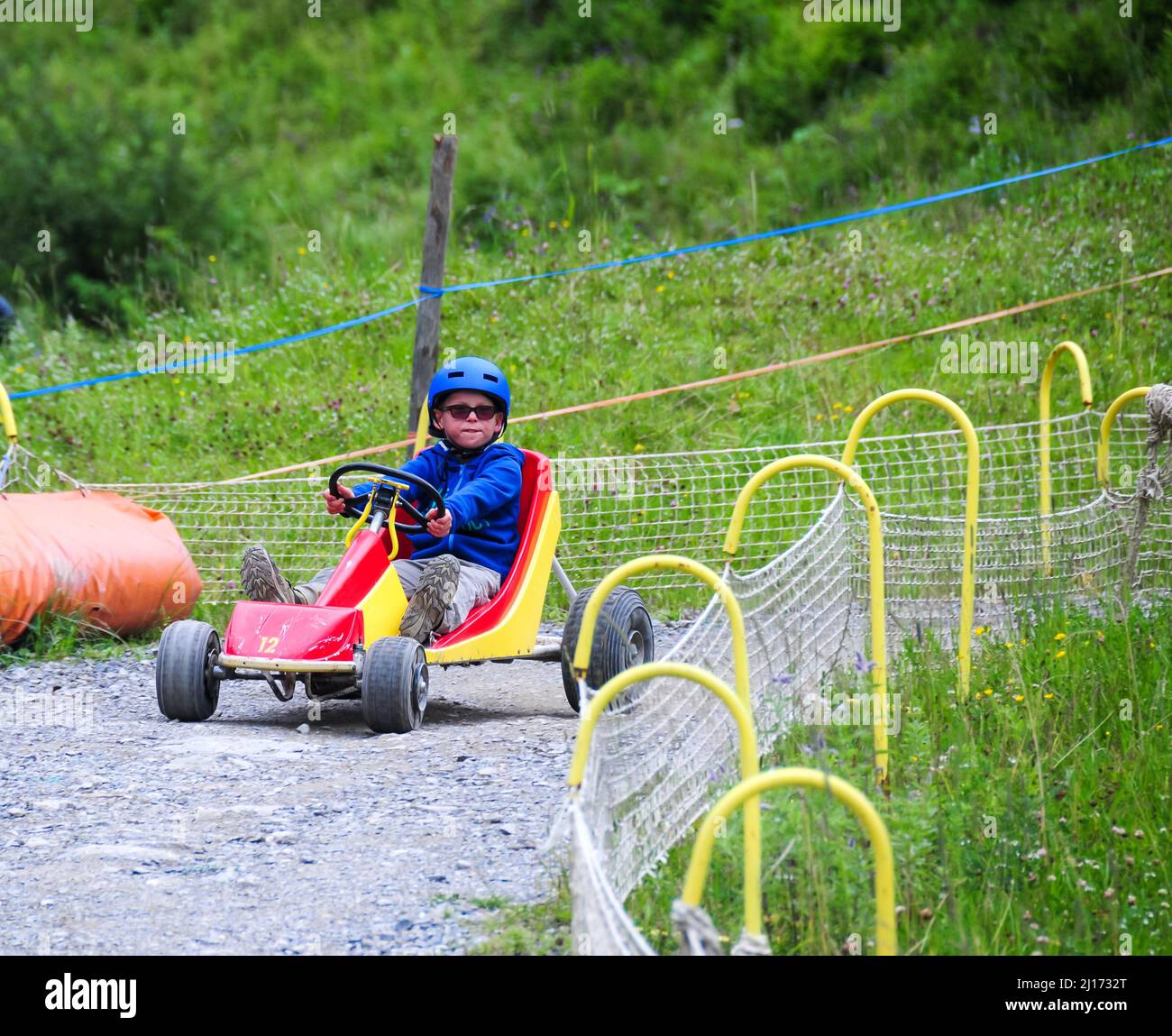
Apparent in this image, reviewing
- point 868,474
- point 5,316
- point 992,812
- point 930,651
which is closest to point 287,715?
point 930,651

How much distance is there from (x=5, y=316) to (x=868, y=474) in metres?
7.04

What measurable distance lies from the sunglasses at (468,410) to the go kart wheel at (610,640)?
0.89 m

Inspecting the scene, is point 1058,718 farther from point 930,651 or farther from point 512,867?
point 512,867

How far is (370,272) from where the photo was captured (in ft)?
38.1

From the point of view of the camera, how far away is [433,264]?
7.91 meters

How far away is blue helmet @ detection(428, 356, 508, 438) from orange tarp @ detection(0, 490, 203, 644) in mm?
1724

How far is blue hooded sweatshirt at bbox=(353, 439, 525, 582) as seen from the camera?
5980mm

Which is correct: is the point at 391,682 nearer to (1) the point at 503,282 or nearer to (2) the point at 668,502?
(2) the point at 668,502
